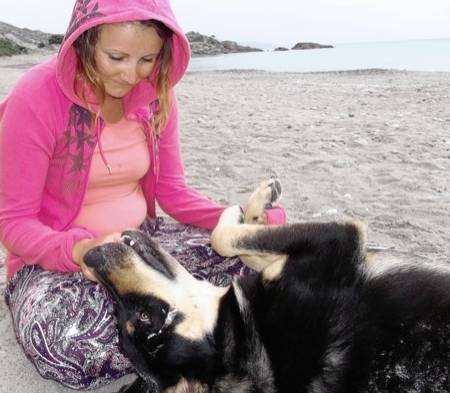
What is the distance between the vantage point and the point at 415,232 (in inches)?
150

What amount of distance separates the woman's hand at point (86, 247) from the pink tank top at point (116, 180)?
0.35m

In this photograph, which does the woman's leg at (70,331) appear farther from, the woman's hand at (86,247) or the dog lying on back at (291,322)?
the dog lying on back at (291,322)

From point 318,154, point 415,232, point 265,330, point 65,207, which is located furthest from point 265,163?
point 265,330

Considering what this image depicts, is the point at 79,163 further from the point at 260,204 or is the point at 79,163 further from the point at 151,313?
the point at 260,204

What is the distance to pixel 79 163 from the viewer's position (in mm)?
2527

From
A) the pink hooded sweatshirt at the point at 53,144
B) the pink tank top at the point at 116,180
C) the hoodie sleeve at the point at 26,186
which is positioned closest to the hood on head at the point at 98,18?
the pink hooded sweatshirt at the point at 53,144

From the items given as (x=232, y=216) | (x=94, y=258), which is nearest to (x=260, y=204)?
(x=232, y=216)

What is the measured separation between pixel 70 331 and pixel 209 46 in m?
46.5

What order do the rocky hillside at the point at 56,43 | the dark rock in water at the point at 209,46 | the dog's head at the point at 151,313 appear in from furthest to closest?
the dark rock in water at the point at 209,46 → the rocky hillside at the point at 56,43 → the dog's head at the point at 151,313

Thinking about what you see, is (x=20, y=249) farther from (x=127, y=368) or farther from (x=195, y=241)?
(x=195, y=241)

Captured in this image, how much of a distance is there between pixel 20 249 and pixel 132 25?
107cm

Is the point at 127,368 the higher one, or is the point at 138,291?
the point at 138,291

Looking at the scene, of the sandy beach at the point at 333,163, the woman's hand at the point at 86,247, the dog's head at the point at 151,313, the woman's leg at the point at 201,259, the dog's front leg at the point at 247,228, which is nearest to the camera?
the dog's head at the point at 151,313

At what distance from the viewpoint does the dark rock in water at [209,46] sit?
43431mm
